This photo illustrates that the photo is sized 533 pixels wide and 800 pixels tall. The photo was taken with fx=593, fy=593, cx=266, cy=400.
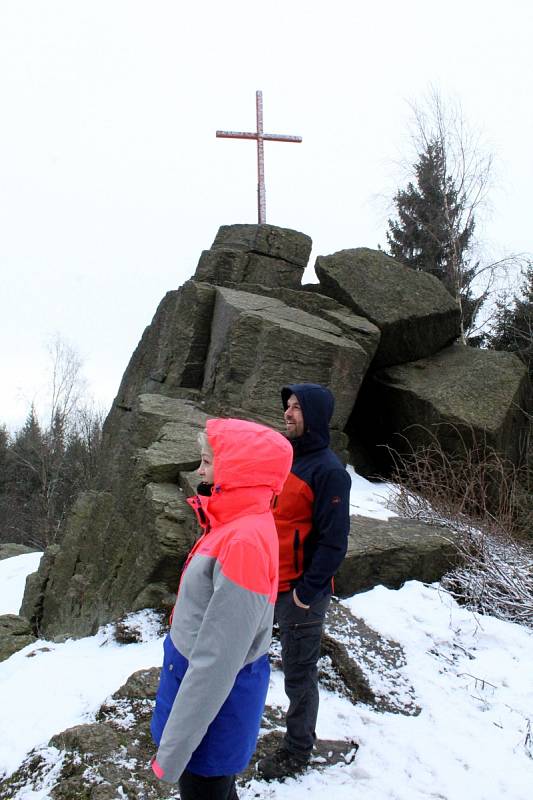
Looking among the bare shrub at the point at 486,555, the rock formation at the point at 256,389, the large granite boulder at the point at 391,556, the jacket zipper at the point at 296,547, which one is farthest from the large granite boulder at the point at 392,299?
the jacket zipper at the point at 296,547

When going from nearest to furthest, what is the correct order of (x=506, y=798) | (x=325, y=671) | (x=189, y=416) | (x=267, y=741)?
1. (x=506, y=798)
2. (x=267, y=741)
3. (x=325, y=671)
4. (x=189, y=416)

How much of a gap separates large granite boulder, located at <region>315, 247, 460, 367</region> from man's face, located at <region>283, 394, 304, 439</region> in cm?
654

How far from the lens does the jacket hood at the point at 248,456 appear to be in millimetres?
2051

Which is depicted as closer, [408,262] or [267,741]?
[267,741]

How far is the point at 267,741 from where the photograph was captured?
122 inches

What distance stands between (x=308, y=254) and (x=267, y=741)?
9003 mm

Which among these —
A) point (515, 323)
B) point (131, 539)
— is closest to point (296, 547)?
point (131, 539)

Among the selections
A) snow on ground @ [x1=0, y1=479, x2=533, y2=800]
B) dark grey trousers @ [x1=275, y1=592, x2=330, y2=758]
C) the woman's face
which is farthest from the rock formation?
the woman's face

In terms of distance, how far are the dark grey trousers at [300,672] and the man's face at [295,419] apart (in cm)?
80

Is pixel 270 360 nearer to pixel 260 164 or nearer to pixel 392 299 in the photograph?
pixel 392 299

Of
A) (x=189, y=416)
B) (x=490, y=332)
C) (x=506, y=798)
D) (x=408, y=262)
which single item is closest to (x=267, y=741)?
(x=506, y=798)

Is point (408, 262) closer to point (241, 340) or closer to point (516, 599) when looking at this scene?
point (241, 340)

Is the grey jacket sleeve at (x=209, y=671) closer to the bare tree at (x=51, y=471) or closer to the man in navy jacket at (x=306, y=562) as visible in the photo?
the man in navy jacket at (x=306, y=562)

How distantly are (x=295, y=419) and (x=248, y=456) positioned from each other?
1.03 m
